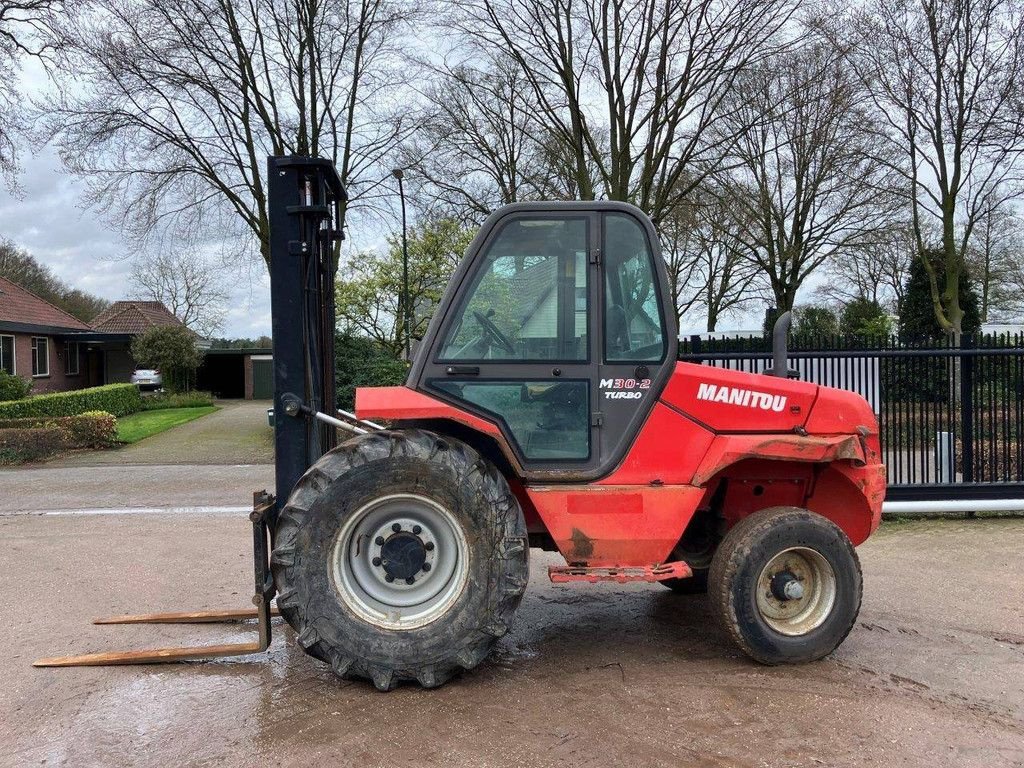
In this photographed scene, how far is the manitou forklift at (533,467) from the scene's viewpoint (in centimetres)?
404

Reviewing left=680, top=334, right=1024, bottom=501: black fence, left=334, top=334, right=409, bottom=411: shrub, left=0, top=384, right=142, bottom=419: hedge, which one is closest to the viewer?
left=680, top=334, right=1024, bottom=501: black fence

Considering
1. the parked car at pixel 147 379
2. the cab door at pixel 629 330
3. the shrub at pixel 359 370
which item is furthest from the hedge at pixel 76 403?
the cab door at pixel 629 330

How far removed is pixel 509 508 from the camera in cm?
408

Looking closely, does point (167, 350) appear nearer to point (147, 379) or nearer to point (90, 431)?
point (147, 379)

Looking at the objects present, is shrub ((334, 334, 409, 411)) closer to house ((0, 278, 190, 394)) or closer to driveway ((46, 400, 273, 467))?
driveway ((46, 400, 273, 467))

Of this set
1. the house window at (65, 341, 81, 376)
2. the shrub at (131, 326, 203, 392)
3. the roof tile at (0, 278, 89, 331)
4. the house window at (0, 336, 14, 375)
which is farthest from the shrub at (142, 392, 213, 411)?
the house window at (0, 336, 14, 375)

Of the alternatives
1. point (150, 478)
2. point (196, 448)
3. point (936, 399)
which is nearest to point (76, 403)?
point (196, 448)

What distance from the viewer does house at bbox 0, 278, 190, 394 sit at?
27750 millimetres

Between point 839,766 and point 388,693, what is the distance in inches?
85.3

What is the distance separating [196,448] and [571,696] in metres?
15.0

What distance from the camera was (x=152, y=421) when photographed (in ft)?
79.4

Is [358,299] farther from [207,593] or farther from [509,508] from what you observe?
[509,508]

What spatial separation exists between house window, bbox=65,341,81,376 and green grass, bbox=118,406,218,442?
6522 millimetres

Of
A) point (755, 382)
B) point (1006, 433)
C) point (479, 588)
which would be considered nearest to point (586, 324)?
point (755, 382)
